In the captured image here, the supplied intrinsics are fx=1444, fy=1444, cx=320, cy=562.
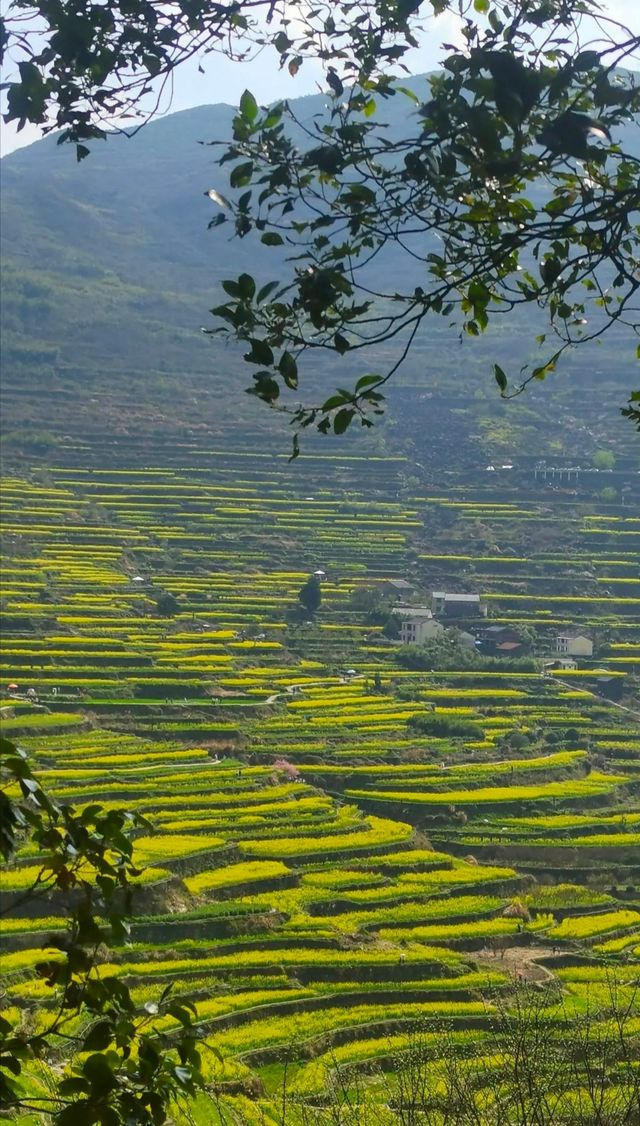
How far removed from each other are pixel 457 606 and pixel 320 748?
529 inches

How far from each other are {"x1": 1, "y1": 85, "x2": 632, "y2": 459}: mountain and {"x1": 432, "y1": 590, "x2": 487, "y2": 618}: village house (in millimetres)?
12595

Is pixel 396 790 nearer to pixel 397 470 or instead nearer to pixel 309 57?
pixel 309 57

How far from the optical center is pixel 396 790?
78.0 ft

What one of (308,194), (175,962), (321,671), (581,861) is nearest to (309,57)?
(308,194)

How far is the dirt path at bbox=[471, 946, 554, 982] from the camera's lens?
15.8 m

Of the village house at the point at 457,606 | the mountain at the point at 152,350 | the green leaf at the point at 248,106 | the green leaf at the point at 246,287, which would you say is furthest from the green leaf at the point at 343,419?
the village house at the point at 457,606

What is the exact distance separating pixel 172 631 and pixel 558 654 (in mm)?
9357

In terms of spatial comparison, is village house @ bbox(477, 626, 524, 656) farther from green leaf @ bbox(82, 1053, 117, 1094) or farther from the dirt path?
green leaf @ bbox(82, 1053, 117, 1094)

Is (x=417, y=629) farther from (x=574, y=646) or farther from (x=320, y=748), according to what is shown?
(x=320, y=748)

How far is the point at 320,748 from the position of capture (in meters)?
26.0

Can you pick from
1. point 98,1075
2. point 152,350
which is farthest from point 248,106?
point 152,350

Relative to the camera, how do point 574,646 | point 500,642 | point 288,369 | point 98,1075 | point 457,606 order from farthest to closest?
point 457,606 < point 500,642 < point 574,646 < point 288,369 < point 98,1075

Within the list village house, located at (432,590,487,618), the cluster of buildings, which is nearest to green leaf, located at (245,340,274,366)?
the cluster of buildings

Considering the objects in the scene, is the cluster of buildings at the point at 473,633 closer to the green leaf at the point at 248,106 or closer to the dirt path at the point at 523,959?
the dirt path at the point at 523,959
